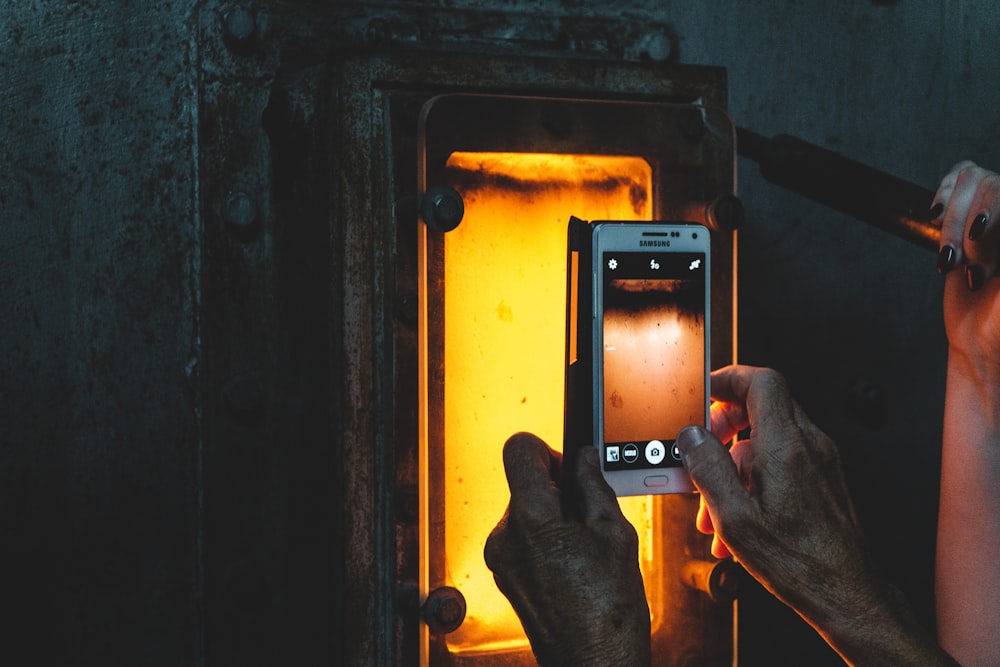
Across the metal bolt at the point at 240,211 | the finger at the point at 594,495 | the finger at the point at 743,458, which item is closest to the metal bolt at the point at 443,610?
the finger at the point at 594,495

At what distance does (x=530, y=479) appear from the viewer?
71 centimetres

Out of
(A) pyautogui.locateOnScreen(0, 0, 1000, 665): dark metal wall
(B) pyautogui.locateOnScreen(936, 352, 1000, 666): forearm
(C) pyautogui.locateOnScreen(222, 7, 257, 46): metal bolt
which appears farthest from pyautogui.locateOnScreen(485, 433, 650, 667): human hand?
(C) pyautogui.locateOnScreen(222, 7, 257, 46): metal bolt

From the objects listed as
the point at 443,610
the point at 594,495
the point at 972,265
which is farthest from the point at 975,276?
the point at 443,610

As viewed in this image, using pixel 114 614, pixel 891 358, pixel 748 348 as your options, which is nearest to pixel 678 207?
pixel 748 348

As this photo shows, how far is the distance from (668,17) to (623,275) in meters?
0.39

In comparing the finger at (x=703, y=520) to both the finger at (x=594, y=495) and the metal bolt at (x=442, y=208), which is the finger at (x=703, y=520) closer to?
the finger at (x=594, y=495)

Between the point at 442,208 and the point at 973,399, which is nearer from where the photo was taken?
the point at 442,208

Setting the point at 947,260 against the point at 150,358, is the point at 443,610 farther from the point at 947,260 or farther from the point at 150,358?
the point at 947,260

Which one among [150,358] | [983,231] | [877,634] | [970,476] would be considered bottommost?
[877,634]

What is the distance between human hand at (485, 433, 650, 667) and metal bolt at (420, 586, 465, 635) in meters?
0.07

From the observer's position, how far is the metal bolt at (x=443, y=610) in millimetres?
752

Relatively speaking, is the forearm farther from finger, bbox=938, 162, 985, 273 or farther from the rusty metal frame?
the rusty metal frame

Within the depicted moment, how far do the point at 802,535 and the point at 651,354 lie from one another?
0.19 meters

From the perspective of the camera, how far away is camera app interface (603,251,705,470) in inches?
28.9
